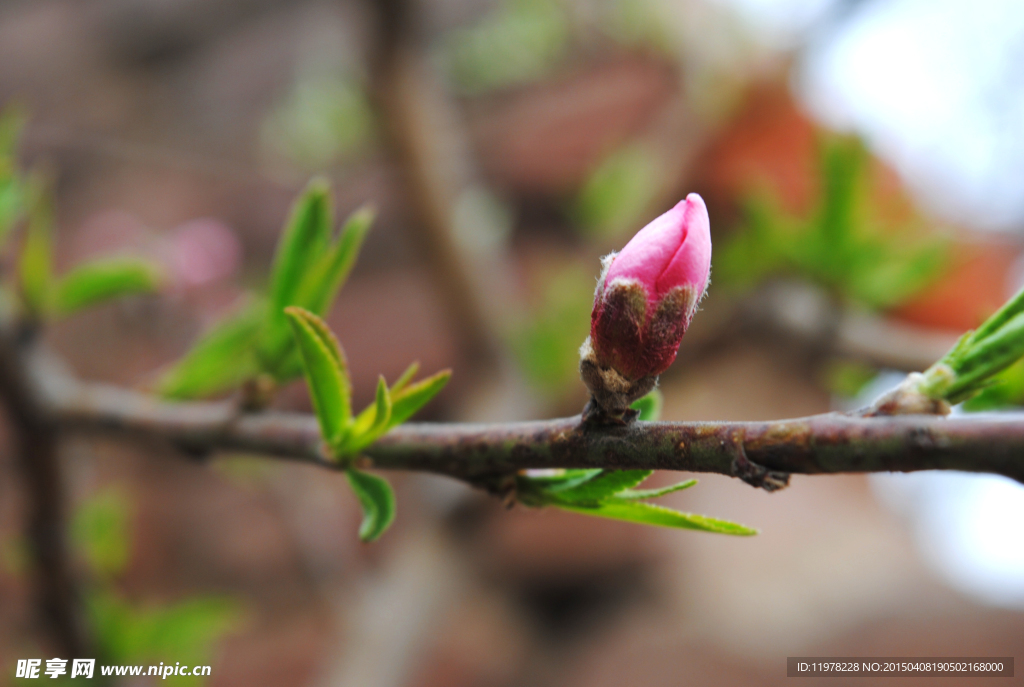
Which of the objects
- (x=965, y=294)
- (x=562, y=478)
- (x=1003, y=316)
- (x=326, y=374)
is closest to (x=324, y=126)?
(x=965, y=294)

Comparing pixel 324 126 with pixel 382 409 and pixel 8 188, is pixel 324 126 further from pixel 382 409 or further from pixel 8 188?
pixel 382 409

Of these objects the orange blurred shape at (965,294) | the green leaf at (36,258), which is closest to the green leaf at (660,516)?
the green leaf at (36,258)

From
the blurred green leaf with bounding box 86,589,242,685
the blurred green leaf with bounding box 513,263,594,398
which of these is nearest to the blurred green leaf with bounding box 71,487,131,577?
the blurred green leaf with bounding box 86,589,242,685

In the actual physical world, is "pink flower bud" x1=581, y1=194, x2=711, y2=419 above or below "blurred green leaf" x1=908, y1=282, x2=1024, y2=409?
above

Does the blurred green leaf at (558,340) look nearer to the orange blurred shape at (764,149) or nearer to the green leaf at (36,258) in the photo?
the orange blurred shape at (764,149)

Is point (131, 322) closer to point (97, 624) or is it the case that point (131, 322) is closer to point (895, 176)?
point (97, 624)

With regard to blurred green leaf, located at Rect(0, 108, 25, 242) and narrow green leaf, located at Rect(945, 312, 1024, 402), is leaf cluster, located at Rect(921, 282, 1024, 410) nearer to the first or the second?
narrow green leaf, located at Rect(945, 312, 1024, 402)

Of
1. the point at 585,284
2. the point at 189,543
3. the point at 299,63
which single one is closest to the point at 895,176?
the point at 585,284
